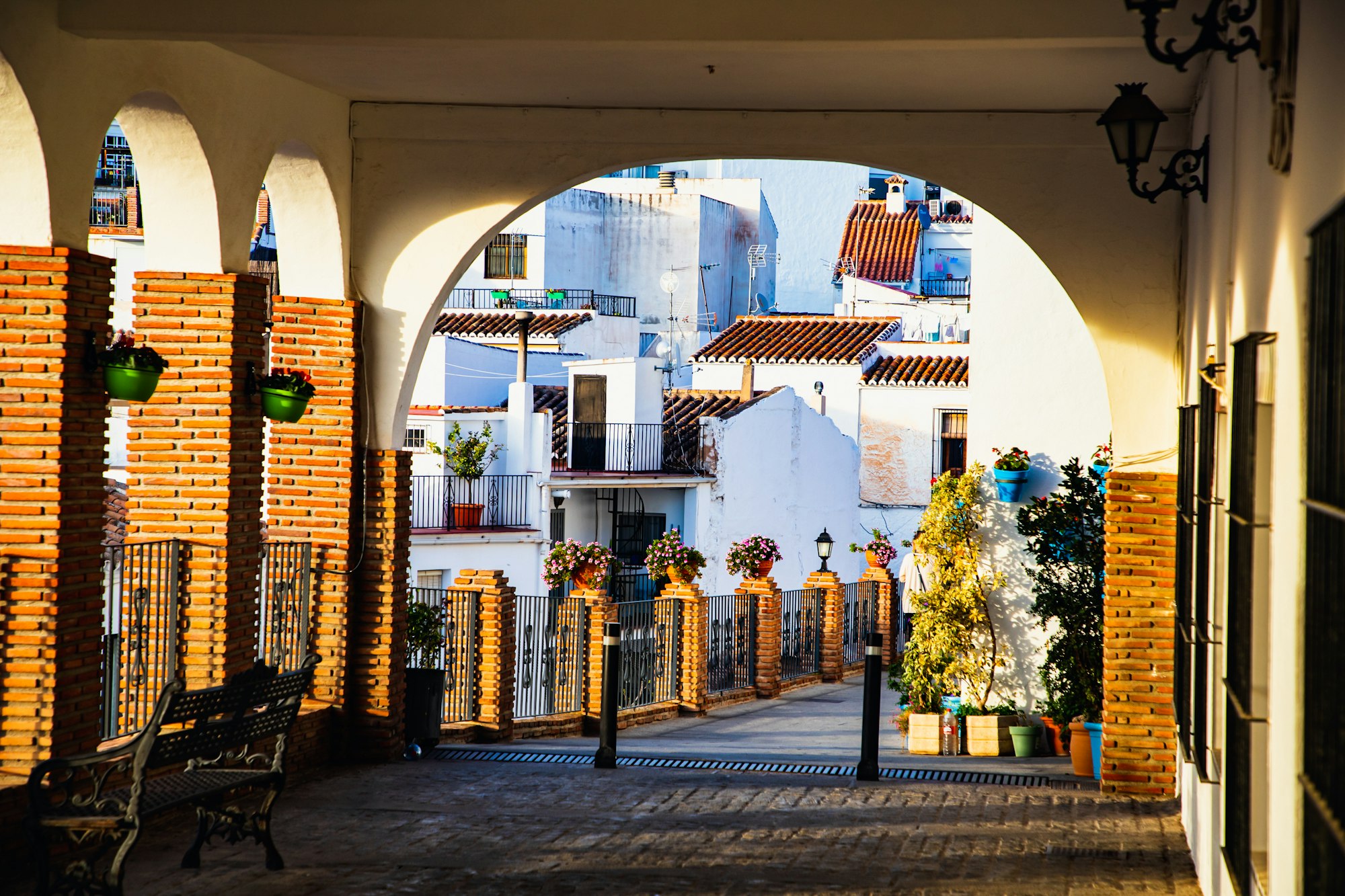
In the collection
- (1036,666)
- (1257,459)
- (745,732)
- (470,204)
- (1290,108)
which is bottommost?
(745,732)

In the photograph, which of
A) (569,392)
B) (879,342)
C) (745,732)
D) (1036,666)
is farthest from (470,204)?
(879,342)

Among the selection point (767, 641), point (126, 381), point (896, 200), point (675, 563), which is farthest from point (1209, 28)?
point (896, 200)

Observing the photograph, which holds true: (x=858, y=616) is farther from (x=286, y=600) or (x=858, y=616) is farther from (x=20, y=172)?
(x=20, y=172)

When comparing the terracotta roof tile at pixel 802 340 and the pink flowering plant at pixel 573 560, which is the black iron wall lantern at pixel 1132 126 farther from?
the terracotta roof tile at pixel 802 340

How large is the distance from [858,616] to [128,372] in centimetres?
1685

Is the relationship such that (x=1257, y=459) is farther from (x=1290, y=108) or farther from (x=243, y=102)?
(x=243, y=102)

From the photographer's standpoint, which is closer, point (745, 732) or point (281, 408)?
point (281, 408)

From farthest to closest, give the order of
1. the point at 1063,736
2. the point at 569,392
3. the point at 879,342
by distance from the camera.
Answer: the point at 879,342 → the point at 569,392 → the point at 1063,736

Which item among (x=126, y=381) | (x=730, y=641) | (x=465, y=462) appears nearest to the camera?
(x=126, y=381)

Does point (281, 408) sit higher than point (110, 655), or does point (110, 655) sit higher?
point (281, 408)

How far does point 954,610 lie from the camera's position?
12.0m

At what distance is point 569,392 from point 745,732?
1463 cm

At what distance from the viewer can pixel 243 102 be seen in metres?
8.23

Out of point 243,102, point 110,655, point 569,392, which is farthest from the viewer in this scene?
point 569,392
